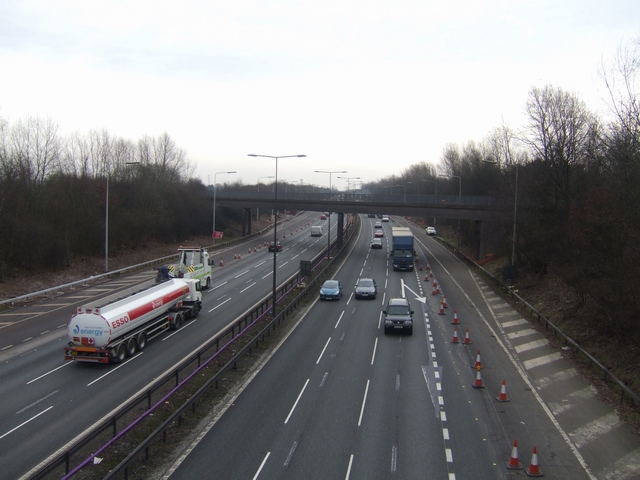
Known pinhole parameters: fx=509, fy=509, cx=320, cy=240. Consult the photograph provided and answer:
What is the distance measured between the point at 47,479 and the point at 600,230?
2403 centimetres

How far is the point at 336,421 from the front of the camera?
15773mm

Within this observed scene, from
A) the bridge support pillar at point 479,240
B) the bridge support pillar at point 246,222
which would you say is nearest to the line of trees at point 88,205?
the bridge support pillar at point 246,222

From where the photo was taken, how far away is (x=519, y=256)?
47.4 meters

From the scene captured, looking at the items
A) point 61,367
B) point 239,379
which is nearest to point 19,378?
point 61,367

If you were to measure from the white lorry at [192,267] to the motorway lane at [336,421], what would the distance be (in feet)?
49.2

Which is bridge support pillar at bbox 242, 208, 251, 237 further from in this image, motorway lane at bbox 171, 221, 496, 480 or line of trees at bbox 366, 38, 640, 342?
motorway lane at bbox 171, 221, 496, 480

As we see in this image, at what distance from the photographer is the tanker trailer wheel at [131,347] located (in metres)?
22.6

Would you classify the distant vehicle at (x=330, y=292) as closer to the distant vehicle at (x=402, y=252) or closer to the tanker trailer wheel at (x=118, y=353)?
the distant vehicle at (x=402, y=252)

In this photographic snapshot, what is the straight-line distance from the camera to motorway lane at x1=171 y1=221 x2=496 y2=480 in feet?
42.3

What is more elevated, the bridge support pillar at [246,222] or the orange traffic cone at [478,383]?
the bridge support pillar at [246,222]

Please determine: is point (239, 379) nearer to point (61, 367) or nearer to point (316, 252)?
point (61, 367)

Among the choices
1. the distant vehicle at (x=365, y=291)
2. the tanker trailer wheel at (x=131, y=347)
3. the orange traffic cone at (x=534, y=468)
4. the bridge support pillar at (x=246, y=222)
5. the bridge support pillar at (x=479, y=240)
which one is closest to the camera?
the orange traffic cone at (x=534, y=468)

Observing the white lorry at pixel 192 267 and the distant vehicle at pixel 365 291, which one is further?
the distant vehicle at pixel 365 291

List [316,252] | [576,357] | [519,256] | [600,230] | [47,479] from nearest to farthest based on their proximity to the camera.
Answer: [47,479]
[576,357]
[600,230]
[519,256]
[316,252]
